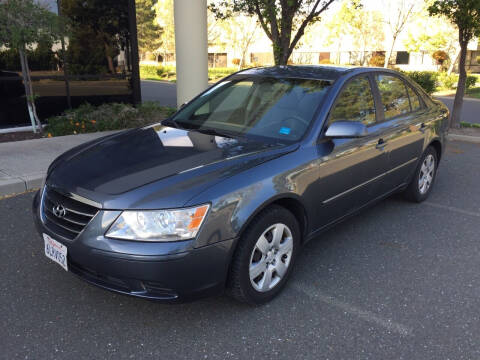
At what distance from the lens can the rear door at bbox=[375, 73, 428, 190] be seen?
418 centimetres

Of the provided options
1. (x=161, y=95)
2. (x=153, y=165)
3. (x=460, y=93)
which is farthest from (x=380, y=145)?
(x=161, y=95)

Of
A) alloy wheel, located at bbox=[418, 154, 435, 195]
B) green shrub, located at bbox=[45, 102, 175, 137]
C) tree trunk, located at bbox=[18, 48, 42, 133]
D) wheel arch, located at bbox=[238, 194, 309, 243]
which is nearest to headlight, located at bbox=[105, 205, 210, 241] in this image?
wheel arch, located at bbox=[238, 194, 309, 243]

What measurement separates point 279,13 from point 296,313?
308 inches

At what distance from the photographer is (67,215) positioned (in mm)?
2709

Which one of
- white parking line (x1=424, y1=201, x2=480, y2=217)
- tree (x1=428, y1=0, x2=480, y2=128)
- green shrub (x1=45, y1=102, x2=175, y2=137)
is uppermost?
tree (x1=428, y1=0, x2=480, y2=128)

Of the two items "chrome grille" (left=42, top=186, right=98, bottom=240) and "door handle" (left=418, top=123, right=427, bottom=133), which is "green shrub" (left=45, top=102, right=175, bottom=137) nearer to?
"chrome grille" (left=42, top=186, right=98, bottom=240)

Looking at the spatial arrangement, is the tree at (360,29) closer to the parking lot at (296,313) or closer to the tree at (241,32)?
the tree at (241,32)

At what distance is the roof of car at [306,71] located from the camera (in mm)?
3871

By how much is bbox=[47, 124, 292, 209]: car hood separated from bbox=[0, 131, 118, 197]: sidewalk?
7.29 feet

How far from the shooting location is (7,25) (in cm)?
701

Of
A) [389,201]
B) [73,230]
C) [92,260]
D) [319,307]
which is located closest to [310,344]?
[319,307]

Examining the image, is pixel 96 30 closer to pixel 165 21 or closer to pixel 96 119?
pixel 96 119

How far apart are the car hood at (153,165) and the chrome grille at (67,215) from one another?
7cm

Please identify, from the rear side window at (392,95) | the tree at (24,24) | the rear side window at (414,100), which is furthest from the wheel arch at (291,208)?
the tree at (24,24)
